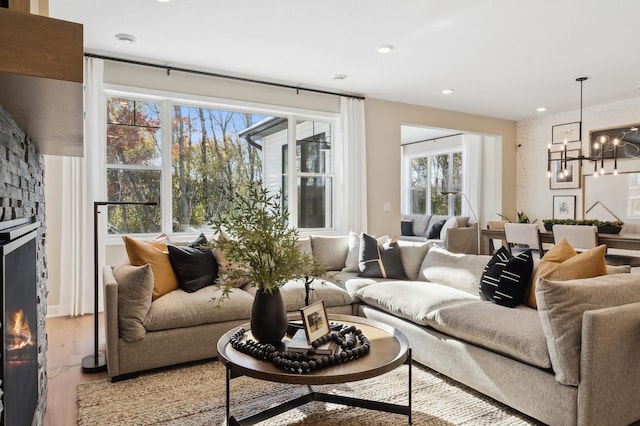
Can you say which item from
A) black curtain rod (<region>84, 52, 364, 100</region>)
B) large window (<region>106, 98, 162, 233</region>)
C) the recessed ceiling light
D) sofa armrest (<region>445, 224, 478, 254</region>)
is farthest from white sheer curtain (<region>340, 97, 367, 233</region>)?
the recessed ceiling light

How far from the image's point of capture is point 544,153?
692 centimetres

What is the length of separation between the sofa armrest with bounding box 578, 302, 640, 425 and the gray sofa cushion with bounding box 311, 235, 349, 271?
8.53ft

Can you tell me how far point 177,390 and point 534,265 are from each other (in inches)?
93.2

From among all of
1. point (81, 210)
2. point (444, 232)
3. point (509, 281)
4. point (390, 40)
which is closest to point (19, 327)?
point (509, 281)

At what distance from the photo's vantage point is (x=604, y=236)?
4.26 meters

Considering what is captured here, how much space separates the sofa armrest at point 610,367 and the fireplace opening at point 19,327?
6.76 ft

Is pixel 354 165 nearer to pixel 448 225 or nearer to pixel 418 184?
pixel 448 225

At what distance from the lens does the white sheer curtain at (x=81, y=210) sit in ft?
13.5

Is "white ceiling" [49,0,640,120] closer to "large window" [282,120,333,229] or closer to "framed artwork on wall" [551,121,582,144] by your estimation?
"large window" [282,120,333,229]

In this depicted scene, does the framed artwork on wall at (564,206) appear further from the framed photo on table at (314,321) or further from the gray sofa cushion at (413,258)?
the framed photo on table at (314,321)

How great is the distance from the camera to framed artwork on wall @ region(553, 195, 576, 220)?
6.51 m

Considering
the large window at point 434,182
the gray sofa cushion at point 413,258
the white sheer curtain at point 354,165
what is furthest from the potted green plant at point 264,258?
the large window at point 434,182

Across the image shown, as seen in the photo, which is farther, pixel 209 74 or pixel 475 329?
pixel 209 74

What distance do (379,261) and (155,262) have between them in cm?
188
